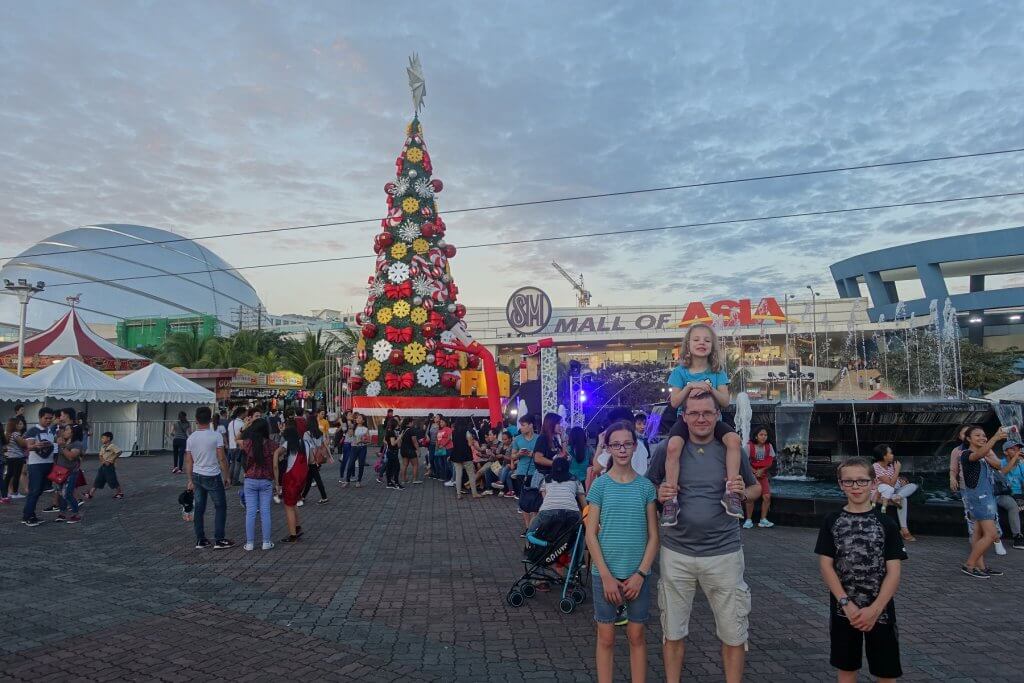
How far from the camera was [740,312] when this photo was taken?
2046 inches

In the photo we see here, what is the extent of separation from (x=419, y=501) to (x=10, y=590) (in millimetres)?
7103

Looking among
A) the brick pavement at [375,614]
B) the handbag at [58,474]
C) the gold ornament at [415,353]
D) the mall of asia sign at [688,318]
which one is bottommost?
the brick pavement at [375,614]

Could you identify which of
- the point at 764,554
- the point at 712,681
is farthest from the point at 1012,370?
the point at 712,681

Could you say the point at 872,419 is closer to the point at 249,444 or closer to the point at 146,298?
the point at 249,444

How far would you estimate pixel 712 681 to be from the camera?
4281 millimetres

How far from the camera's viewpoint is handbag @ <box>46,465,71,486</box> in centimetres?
996

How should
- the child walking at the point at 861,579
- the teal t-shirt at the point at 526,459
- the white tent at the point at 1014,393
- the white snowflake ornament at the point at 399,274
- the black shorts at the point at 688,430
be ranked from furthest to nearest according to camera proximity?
the white snowflake ornament at the point at 399,274, the white tent at the point at 1014,393, the teal t-shirt at the point at 526,459, the black shorts at the point at 688,430, the child walking at the point at 861,579

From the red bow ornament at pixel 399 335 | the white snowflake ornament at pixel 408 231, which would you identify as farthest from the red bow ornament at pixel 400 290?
the white snowflake ornament at pixel 408 231

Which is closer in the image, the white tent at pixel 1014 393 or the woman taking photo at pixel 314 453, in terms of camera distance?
the woman taking photo at pixel 314 453

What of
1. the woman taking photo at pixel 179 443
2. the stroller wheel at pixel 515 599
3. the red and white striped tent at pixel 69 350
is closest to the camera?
the stroller wheel at pixel 515 599

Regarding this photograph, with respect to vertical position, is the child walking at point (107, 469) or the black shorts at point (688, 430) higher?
the black shorts at point (688, 430)

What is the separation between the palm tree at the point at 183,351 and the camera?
4075 cm

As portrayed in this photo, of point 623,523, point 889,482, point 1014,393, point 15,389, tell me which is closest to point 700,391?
point 623,523

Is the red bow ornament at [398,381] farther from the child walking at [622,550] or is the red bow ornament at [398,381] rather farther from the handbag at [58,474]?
the child walking at [622,550]
